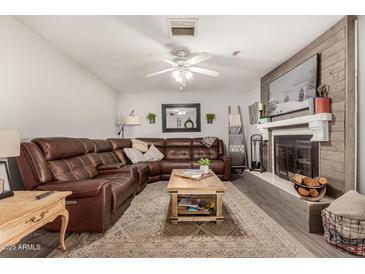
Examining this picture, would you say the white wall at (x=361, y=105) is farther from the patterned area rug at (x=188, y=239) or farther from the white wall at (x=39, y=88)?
the white wall at (x=39, y=88)

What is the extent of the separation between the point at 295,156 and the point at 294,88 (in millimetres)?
1104

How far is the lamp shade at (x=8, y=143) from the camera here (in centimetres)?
135

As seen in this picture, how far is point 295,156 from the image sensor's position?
295 centimetres

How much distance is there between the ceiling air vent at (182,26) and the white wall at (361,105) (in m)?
1.77

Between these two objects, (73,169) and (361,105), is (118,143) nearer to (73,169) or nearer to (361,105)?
(73,169)

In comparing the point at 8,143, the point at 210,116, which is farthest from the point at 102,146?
the point at 210,116

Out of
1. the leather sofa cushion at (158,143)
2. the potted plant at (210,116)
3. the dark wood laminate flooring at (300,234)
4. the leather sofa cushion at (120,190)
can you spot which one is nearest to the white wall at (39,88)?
the leather sofa cushion at (120,190)

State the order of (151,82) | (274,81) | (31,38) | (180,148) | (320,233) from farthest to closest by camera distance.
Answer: (180,148), (151,82), (274,81), (31,38), (320,233)

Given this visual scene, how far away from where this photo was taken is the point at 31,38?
7.15 ft

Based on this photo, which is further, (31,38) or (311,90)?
(311,90)

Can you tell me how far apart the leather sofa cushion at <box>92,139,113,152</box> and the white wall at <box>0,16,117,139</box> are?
365 mm

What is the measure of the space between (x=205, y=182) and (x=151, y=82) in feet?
9.67
